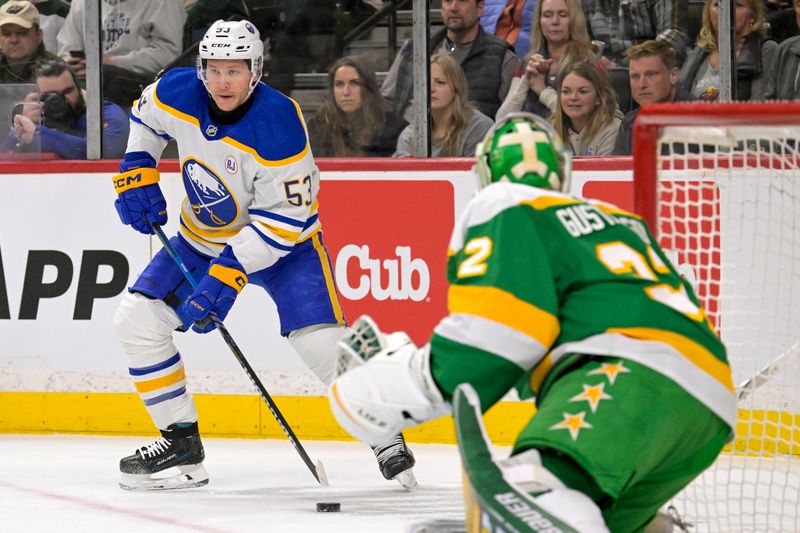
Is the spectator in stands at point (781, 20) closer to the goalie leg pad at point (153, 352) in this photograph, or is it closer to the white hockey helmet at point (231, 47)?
the white hockey helmet at point (231, 47)

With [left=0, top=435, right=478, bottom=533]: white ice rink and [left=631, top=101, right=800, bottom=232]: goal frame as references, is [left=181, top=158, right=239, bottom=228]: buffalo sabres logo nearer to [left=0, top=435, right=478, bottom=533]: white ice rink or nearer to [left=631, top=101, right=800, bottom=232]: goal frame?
[left=0, top=435, right=478, bottom=533]: white ice rink

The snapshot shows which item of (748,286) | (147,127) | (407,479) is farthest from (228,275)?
(748,286)

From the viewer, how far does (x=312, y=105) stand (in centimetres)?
575

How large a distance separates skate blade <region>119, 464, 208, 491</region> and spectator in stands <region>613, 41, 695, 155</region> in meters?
1.70

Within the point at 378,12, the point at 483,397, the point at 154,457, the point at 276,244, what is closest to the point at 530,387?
the point at 483,397

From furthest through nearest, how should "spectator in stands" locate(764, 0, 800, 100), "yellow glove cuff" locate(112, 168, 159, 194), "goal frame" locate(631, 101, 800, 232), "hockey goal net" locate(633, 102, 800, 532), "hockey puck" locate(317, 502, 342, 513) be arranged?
"spectator in stands" locate(764, 0, 800, 100), "yellow glove cuff" locate(112, 168, 159, 194), "hockey puck" locate(317, 502, 342, 513), "hockey goal net" locate(633, 102, 800, 532), "goal frame" locate(631, 101, 800, 232)

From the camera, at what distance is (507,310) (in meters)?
2.16

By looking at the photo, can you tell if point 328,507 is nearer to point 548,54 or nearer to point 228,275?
point 228,275

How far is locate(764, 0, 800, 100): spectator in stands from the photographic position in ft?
16.4

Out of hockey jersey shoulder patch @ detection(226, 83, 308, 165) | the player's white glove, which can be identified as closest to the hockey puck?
hockey jersey shoulder patch @ detection(226, 83, 308, 165)

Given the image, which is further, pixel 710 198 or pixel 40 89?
pixel 40 89

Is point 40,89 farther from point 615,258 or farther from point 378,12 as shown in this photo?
point 615,258

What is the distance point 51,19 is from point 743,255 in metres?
2.92

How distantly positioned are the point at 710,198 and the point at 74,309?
102 inches
